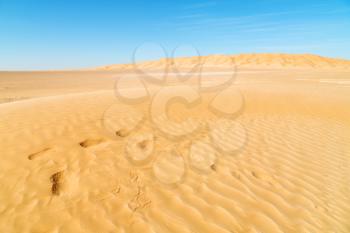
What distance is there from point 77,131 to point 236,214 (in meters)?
3.84

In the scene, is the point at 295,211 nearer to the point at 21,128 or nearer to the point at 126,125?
the point at 126,125

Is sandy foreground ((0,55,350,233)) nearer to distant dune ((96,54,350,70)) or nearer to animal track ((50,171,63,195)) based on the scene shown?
animal track ((50,171,63,195))

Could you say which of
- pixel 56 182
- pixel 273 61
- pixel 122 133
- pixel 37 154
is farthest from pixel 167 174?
pixel 273 61

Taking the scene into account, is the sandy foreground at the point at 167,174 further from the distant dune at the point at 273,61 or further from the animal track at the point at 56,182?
the distant dune at the point at 273,61

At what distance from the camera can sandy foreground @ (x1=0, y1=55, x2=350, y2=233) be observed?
8.94ft

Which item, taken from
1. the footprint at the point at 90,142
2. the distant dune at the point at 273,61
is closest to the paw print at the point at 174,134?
the footprint at the point at 90,142

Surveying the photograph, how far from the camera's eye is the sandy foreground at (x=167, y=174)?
8.94 feet

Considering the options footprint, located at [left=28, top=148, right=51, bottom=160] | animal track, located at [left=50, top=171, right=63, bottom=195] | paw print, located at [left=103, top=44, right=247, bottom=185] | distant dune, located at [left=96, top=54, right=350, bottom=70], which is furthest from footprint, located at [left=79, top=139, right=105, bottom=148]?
distant dune, located at [left=96, top=54, right=350, bottom=70]

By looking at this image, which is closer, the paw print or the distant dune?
the paw print

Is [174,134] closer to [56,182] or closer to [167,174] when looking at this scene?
[167,174]

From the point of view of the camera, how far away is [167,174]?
367 cm

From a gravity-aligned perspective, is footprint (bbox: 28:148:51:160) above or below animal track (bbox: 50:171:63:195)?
above

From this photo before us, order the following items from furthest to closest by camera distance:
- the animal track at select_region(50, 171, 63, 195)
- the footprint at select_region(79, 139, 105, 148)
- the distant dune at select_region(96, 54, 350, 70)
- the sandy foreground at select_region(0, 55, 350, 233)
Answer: the distant dune at select_region(96, 54, 350, 70)
the footprint at select_region(79, 139, 105, 148)
the animal track at select_region(50, 171, 63, 195)
the sandy foreground at select_region(0, 55, 350, 233)

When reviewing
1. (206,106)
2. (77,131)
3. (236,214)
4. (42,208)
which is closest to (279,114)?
(206,106)
